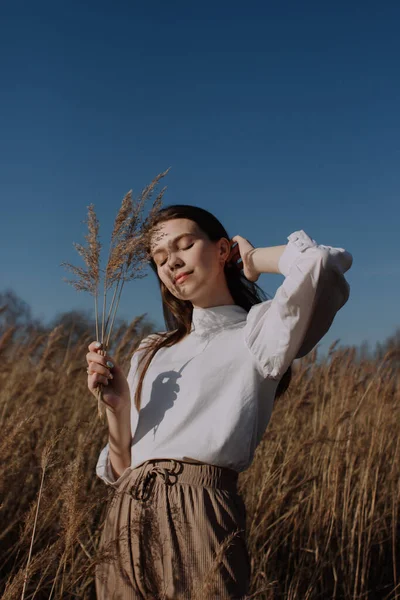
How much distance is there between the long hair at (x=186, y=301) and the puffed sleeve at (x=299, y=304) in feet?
0.98

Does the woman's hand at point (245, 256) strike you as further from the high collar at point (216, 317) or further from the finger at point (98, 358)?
the finger at point (98, 358)

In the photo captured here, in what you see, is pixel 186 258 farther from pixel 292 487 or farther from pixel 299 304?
pixel 292 487

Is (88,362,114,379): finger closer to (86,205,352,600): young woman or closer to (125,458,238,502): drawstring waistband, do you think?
(86,205,352,600): young woman

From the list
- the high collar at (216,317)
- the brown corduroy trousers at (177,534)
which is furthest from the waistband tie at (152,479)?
the high collar at (216,317)

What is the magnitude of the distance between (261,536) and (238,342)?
1317 millimetres

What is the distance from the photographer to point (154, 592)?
4.78 feet

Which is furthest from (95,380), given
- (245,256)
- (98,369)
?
(245,256)

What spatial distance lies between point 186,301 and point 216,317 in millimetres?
207

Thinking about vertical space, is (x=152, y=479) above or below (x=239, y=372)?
below

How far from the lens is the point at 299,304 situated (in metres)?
1.42

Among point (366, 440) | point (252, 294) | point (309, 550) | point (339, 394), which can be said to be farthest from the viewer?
point (339, 394)

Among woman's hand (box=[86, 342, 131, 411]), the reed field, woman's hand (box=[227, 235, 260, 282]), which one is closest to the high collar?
woman's hand (box=[227, 235, 260, 282])

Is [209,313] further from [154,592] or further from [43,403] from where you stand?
[43,403]

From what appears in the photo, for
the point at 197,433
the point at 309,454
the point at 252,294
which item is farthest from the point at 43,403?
the point at 197,433
